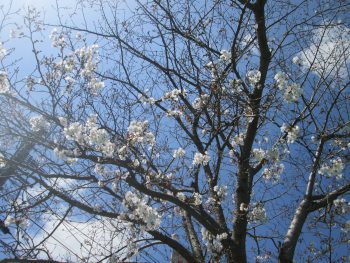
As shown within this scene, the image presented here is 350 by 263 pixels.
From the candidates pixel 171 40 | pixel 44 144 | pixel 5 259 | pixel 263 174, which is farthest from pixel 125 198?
pixel 171 40

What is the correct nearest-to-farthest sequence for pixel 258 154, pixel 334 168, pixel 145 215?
1. pixel 145 215
2. pixel 334 168
3. pixel 258 154

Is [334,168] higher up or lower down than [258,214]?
higher up

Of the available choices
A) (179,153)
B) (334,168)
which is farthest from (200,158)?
(334,168)

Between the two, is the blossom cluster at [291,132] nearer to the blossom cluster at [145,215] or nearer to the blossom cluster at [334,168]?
the blossom cluster at [334,168]

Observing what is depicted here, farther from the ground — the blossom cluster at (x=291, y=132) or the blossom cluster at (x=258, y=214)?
the blossom cluster at (x=291, y=132)

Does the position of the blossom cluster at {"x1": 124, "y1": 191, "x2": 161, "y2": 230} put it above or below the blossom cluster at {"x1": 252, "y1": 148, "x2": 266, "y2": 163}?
below

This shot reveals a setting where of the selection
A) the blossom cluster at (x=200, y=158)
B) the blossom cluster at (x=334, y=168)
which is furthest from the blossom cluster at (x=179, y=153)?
the blossom cluster at (x=334, y=168)

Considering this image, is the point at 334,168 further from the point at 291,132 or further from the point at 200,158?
the point at 200,158

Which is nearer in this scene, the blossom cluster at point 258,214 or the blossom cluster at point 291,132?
the blossom cluster at point 291,132

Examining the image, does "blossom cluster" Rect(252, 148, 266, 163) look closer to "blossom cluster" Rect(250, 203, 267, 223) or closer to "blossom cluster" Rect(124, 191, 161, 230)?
"blossom cluster" Rect(250, 203, 267, 223)

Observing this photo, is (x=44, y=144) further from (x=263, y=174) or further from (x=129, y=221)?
(x=263, y=174)

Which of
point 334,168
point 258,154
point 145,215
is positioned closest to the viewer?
point 145,215

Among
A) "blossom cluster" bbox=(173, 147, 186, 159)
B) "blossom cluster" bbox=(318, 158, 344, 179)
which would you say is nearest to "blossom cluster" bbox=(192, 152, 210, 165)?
"blossom cluster" bbox=(173, 147, 186, 159)

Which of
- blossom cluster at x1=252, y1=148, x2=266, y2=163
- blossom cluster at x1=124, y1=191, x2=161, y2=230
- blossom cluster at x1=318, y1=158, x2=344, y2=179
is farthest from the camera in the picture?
blossom cluster at x1=252, y1=148, x2=266, y2=163
